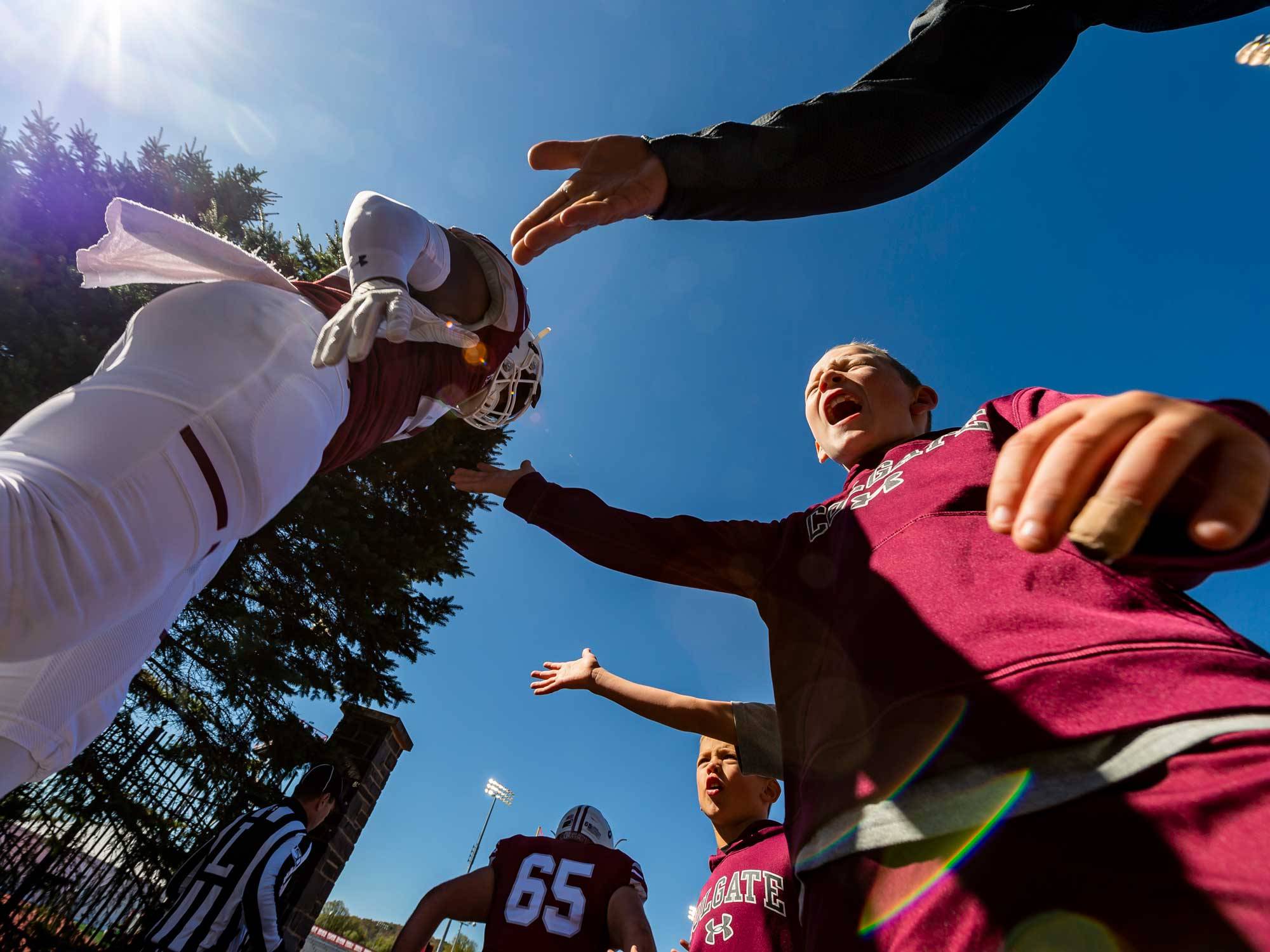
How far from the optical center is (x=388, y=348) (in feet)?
5.82

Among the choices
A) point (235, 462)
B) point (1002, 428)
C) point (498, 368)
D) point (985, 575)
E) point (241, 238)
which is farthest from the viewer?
point (241, 238)

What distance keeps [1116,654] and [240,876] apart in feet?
13.3

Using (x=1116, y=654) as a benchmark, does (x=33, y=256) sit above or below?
above

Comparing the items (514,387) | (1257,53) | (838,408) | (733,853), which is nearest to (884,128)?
(838,408)

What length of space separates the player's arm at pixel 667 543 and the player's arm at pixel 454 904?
2.33m

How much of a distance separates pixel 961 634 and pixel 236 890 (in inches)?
153

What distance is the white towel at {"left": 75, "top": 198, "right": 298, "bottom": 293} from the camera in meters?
1.53

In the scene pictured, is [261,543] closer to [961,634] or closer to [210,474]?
[210,474]

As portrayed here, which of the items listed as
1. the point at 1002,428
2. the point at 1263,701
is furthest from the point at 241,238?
the point at 1263,701

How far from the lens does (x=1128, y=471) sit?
1.69ft

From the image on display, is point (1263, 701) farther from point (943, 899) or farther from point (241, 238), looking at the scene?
point (241, 238)

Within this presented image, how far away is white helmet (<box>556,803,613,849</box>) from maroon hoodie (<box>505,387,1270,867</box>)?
2.75 meters

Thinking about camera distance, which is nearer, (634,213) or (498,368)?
(634,213)

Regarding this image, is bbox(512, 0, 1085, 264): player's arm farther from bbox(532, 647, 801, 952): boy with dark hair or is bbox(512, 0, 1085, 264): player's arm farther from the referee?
the referee
